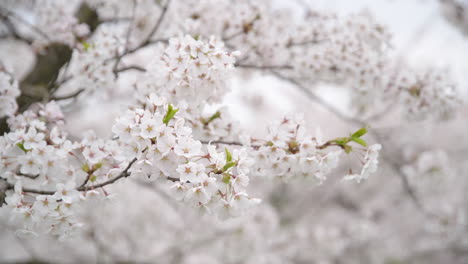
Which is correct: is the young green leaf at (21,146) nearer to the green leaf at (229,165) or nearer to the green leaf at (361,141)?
the green leaf at (229,165)

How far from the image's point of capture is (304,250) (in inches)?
297

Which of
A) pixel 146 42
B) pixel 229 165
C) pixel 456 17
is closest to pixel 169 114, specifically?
pixel 229 165

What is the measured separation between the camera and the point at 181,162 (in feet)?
4.38

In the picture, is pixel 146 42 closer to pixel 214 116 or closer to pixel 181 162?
pixel 214 116

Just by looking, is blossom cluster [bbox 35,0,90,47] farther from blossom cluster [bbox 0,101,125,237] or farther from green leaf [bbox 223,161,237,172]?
green leaf [bbox 223,161,237,172]

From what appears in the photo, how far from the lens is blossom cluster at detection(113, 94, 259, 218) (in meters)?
1.30

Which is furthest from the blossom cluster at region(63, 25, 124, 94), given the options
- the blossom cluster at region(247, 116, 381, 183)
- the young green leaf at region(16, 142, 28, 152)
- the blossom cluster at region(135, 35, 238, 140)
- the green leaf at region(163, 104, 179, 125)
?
the blossom cluster at region(247, 116, 381, 183)

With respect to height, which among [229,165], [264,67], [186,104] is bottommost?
[229,165]

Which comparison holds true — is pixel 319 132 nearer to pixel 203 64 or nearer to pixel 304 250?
pixel 203 64

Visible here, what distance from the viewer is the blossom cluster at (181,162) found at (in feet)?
4.28

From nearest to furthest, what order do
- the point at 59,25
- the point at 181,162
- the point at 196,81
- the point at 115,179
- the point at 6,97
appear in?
the point at 181,162 < the point at 115,179 < the point at 196,81 < the point at 6,97 < the point at 59,25

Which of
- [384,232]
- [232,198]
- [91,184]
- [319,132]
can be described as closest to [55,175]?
[91,184]

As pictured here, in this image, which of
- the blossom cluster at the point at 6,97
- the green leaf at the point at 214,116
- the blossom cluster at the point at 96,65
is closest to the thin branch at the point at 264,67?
the green leaf at the point at 214,116

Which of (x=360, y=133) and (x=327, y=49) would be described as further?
(x=327, y=49)
